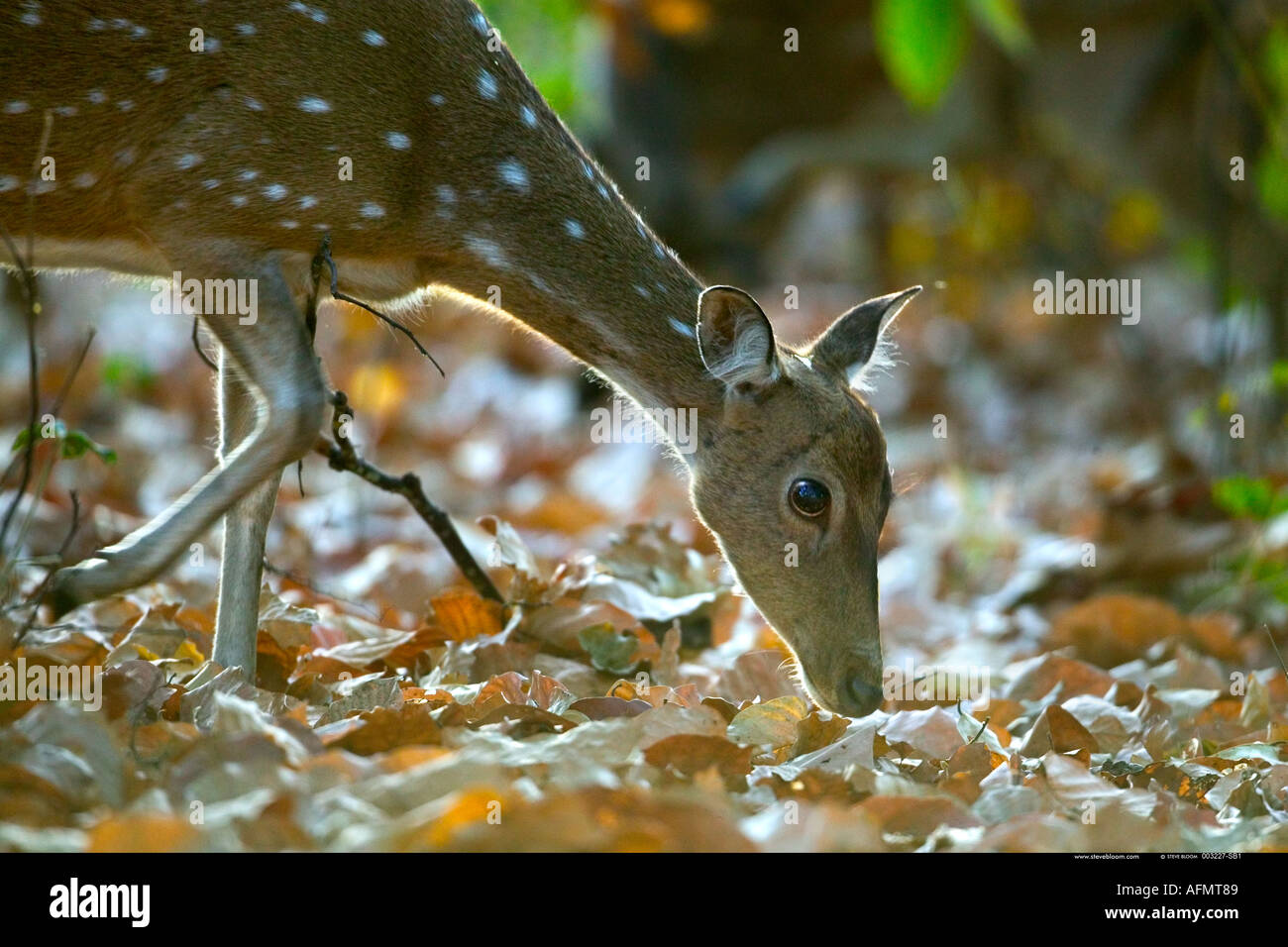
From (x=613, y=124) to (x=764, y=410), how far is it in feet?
23.2

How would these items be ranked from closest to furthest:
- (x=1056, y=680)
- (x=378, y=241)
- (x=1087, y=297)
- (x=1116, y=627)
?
(x=378, y=241)
(x=1056, y=680)
(x=1116, y=627)
(x=1087, y=297)

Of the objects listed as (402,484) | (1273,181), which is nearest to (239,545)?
(402,484)

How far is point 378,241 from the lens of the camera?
3.94 meters

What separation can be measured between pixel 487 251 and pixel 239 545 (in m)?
1.05

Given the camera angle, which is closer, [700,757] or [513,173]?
[700,757]

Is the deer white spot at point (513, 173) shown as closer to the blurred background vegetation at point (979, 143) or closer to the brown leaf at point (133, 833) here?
the brown leaf at point (133, 833)

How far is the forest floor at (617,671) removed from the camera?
8.23 ft

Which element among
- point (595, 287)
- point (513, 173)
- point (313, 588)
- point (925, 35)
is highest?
point (925, 35)

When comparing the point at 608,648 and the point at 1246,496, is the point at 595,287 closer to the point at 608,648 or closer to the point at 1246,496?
the point at 608,648

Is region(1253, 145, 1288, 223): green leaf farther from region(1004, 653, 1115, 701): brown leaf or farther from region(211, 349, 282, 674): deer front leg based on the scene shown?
region(211, 349, 282, 674): deer front leg

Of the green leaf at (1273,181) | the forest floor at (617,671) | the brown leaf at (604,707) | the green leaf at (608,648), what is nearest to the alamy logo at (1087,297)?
the forest floor at (617,671)
